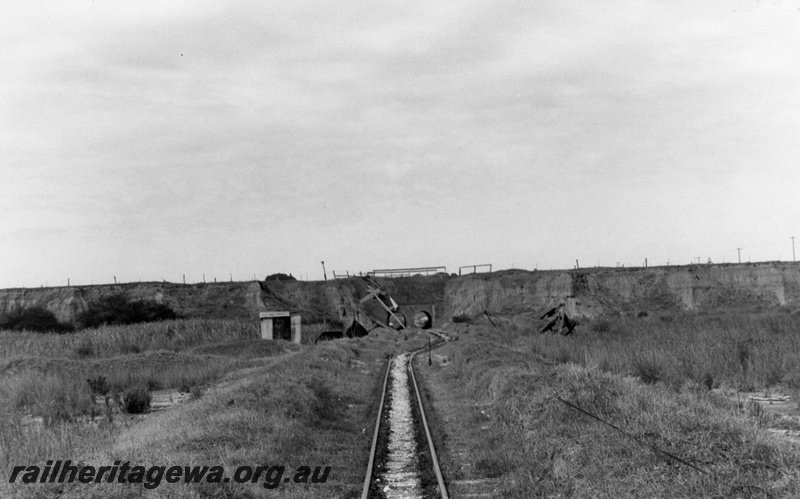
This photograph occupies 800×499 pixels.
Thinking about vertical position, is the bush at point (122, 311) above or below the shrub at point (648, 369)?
above

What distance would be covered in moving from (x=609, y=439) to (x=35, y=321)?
6917 cm

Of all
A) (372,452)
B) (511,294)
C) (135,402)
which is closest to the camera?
(372,452)

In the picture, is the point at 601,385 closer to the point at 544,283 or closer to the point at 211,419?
the point at 211,419

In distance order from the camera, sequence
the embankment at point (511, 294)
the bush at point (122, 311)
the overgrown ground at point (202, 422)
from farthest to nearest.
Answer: the embankment at point (511, 294) < the bush at point (122, 311) < the overgrown ground at point (202, 422)

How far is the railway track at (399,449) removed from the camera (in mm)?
9938

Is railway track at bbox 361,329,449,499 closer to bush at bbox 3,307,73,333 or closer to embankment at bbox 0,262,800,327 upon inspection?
embankment at bbox 0,262,800,327

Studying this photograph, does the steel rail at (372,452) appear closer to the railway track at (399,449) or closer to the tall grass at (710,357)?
the railway track at (399,449)

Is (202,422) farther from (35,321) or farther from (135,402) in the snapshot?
(35,321)

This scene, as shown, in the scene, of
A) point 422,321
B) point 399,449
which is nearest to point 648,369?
point 399,449

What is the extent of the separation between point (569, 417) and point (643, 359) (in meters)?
9.14

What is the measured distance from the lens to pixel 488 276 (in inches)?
3324

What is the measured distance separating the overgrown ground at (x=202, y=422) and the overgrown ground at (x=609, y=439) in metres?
2.50

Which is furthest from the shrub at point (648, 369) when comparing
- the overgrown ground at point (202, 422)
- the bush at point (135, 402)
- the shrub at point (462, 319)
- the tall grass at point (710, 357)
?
the shrub at point (462, 319)

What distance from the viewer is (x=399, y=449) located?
13047mm
